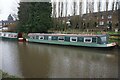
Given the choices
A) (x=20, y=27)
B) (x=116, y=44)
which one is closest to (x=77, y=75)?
(x=116, y=44)

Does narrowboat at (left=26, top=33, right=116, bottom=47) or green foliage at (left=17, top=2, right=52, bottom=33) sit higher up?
green foliage at (left=17, top=2, right=52, bottom=33)

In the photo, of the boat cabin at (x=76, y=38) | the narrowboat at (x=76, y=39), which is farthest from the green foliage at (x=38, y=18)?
the boat cabin at (x=76, y=38)

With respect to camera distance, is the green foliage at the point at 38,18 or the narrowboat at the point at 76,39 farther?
the green foliage at the point at 38,18

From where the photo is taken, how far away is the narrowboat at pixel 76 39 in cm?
1875

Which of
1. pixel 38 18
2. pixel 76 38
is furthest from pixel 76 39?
pixel 38 18

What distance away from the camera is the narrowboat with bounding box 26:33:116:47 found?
18.8 m

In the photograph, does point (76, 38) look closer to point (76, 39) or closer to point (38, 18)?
point (76, 39)

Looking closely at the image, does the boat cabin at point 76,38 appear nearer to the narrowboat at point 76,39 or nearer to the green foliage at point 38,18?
the narrowboat at point 76,39

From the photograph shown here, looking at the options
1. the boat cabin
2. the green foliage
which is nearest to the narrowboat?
the boat cabin

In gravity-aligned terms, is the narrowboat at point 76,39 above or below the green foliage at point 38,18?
below

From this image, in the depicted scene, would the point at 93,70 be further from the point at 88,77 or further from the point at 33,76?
the point at 33,76

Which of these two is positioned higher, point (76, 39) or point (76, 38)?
point (76, 38)

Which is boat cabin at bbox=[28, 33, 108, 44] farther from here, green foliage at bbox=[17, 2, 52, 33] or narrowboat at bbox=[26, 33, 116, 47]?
green foliage at bbox=[17, 2, 52, 33]

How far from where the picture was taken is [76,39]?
69.2 feet
